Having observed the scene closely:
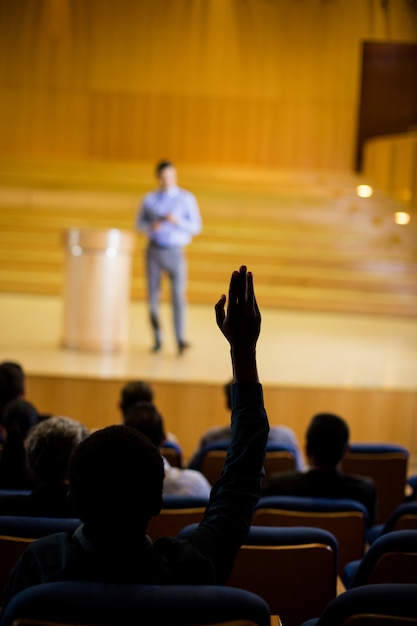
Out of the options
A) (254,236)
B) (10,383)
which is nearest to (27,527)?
(10,383)

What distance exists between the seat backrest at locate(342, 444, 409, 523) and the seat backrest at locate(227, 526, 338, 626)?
69.3 inches

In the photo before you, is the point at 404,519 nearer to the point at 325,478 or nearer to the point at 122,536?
the point at 325,478

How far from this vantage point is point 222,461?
3.58 meters

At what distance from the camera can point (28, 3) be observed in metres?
13.3

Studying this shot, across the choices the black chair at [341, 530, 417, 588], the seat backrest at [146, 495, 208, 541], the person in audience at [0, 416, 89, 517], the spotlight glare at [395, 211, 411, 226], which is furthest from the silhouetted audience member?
the spotlight glare at [395, 211, 411, 226]

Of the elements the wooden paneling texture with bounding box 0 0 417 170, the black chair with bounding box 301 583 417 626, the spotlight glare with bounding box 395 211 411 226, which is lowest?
the black chair with bounding box 301 583 417 626

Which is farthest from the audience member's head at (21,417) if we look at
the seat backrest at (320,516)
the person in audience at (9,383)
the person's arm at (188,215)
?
the person's arm at (188,215)

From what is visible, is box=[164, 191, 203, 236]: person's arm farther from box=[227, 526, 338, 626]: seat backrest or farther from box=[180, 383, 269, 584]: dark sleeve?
box=[180, 383, 269, 584]: dark sleeve

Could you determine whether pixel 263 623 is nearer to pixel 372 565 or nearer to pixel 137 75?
pixel 372 565

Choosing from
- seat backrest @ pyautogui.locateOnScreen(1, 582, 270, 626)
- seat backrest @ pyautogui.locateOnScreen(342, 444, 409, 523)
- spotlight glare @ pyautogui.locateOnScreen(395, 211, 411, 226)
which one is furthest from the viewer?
spotlight glare @ pyautogui.locateOnScreen(395, 211, 411, 226)

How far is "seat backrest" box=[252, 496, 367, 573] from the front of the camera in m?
2.47

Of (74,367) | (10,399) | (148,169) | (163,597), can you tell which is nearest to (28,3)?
(148,169)

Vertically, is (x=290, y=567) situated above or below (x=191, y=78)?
below

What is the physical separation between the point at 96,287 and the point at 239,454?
505 centimetres
